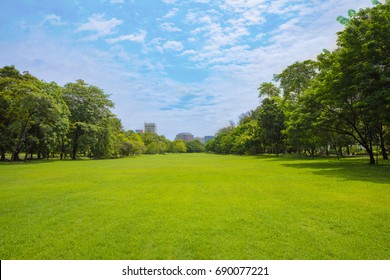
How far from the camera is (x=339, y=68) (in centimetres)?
2088

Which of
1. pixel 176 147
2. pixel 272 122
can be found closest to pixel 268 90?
pixel 272 122

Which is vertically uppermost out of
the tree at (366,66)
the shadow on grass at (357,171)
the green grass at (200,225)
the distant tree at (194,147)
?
the tree at (366,66)

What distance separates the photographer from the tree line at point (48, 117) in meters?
36.1

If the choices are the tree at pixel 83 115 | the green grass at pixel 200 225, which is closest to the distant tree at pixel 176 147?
the tree at pixel 83 115

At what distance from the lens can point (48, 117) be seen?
37875 millimetres

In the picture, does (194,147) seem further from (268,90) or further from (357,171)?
(357,171)

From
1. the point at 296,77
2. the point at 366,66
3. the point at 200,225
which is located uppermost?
the point at 296,77

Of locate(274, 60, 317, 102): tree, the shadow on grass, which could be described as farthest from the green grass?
locate(274, 60, 317, 102): tree

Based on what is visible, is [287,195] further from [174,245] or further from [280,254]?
[174,245]

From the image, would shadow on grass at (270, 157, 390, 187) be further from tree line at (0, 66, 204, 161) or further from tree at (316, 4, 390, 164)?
tree line at (0, 66, 204, 161)

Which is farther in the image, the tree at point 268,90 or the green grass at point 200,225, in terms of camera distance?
the tree at point 268,90

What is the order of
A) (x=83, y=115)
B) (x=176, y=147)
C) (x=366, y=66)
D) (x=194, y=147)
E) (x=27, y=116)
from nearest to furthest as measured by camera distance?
(x=366, y=66) < (x=27, y=116) < (x=83, y=115) < (x=176, y=147) < (x=194, y=147)

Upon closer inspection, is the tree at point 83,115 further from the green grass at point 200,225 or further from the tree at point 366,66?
the tree at point 366,66
